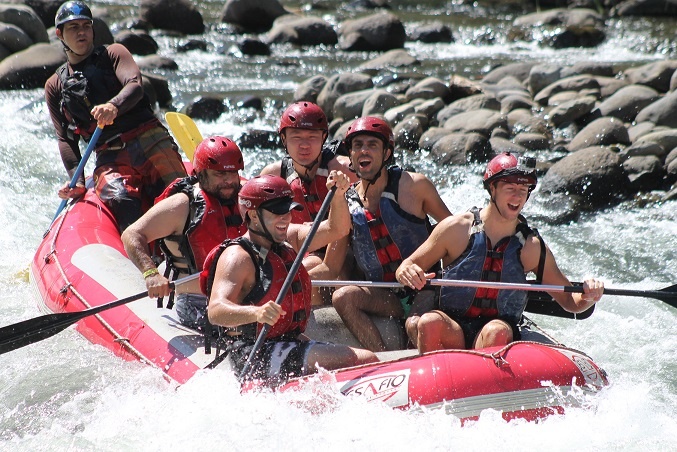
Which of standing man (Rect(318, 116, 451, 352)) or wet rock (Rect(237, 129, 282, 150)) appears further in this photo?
wet rock (Rect(237, 129, 282, 150))

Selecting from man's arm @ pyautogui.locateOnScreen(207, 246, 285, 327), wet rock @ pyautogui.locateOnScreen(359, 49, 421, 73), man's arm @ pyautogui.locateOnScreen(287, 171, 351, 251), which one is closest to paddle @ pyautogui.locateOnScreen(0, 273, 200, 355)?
man's arm @ pyautogui.locateOnScreen(287, 171, 351, 251)

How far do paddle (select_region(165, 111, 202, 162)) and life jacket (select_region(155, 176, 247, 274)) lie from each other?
2050mm

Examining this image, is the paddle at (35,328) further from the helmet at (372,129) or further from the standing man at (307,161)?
the helmet at (372,129)

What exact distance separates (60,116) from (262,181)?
2.94 meters

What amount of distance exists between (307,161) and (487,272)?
147 cm

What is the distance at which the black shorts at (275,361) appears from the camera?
4574mm

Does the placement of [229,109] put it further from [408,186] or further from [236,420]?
[236,420]

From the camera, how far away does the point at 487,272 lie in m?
5.00

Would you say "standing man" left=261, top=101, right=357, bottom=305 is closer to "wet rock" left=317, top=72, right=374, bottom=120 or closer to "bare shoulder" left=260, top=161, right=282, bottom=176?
"bare shoulder" left=260, top=161, right=282, bottom=176

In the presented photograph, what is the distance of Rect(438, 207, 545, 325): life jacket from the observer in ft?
16.4

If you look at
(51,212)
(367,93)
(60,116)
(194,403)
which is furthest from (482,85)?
(194,403)

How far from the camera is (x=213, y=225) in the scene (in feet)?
17.4

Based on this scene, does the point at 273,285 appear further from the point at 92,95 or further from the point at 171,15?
the point at 171,15

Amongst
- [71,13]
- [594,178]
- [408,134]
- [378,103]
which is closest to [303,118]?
[71,13]
